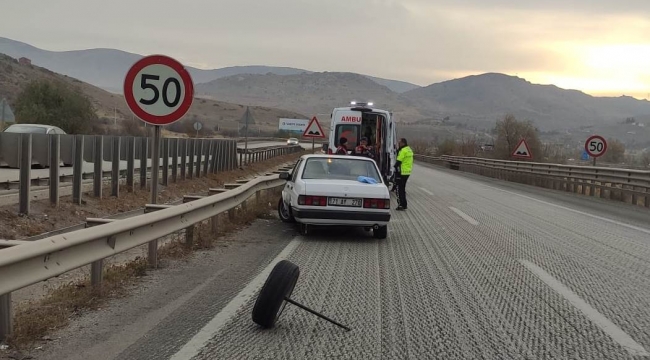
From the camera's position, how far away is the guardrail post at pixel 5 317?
4.56 metres

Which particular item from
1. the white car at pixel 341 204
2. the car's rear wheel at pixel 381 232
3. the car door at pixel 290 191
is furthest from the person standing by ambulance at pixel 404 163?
the white car at pixel 341 204

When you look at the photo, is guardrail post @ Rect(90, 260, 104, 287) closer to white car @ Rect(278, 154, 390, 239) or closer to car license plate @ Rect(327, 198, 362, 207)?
white car @ Rect(278, 154, 390, 239)

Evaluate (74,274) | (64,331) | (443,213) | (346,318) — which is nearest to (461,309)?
(346,318)

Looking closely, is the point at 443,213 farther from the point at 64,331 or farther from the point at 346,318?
the point at 64,331

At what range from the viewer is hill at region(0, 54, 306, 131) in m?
82.2

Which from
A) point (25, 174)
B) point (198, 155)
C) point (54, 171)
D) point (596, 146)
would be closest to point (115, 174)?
point (54, 171)

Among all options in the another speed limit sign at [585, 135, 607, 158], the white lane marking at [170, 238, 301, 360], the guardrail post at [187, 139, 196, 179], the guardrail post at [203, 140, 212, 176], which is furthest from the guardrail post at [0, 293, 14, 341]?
the another speed limit sign at [585, 135, 607, 158]

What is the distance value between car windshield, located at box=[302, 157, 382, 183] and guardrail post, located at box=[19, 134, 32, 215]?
17.7 feet

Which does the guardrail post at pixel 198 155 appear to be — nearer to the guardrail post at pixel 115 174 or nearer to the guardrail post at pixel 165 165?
the guardrail post at pixel 165 165

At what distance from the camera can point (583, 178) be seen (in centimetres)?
2495

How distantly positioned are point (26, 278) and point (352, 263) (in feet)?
15.5

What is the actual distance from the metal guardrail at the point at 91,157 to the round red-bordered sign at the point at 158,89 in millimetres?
5476

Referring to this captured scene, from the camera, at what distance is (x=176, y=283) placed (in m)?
6.91

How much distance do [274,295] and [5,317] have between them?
2023 mm
